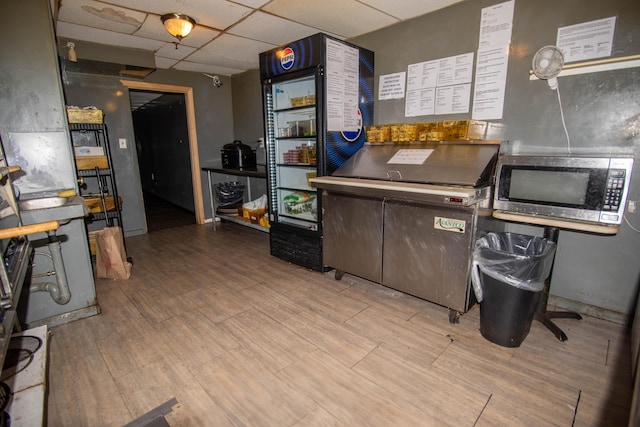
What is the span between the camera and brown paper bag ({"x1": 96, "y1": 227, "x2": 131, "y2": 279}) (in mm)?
2967

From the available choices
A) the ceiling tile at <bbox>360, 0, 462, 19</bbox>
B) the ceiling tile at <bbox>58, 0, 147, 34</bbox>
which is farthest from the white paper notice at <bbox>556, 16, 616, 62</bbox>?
the ceiling tile at <bbox>58, 0, 147, 34</bbox>

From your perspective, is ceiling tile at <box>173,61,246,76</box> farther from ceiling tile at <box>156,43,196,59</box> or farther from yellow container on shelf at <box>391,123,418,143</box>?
yellow container on shelf at <box>391,123,418,143</box>

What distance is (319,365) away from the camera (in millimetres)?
1792

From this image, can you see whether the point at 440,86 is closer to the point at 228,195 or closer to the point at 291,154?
the point at 291,154

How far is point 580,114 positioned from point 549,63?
1.34 ft

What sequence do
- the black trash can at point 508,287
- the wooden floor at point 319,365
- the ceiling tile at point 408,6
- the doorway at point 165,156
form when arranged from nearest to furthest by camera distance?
the wooden floor at point 319,365 → the black trash can at point 508,287 → the ceiling tile at point 408,6 → the doorway at point 165,156

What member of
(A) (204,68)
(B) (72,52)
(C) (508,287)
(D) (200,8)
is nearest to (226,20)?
(D) (200,8)

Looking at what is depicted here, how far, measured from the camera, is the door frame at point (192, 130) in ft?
14.6

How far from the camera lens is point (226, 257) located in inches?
140

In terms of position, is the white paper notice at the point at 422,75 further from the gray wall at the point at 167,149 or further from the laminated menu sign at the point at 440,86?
the gray wall at the point at 167,149

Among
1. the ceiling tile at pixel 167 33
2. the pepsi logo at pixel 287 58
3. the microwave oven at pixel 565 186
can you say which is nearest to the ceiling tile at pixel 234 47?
the ceiling tile at pixel 167 33

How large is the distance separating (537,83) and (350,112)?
4.89ft

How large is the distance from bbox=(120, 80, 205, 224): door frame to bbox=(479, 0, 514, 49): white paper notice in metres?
4.14

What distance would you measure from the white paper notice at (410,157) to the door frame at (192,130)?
3618mm
